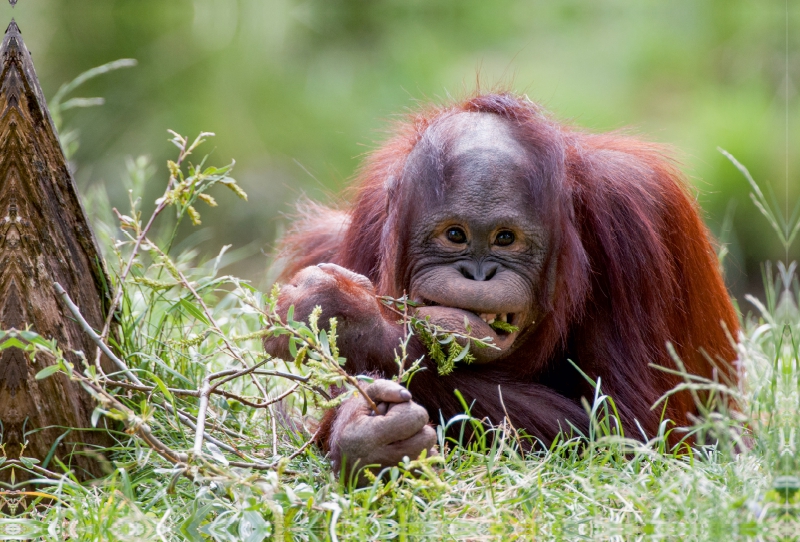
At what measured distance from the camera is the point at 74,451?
276 centimetres

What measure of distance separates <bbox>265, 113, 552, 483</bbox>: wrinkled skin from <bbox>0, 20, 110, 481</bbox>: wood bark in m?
0.65

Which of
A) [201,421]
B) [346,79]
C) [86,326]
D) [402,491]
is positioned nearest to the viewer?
[402,491]

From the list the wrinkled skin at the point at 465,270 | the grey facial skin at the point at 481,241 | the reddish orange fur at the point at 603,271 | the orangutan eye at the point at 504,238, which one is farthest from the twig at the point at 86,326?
the orangutan eye at the point at 504,238

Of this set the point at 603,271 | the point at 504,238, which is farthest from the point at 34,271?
the point at 603,271

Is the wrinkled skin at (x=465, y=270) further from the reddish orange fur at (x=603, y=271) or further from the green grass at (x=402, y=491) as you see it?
the green grass at (x=402, y=491)

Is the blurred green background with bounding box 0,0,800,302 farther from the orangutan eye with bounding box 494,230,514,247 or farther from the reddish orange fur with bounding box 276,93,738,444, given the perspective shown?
the orangutan eye with bounding box 494,230,514,247

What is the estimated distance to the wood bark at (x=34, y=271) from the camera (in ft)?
8.98

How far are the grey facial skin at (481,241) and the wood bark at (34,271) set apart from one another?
1.10m

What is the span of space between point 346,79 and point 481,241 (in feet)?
27.3

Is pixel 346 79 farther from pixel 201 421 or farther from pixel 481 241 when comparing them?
pixel 201 421

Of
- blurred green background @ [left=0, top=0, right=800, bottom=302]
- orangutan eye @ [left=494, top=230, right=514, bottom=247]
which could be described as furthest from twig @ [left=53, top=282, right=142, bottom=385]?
blurred green background @ [left=0, top=0, right=800, bottom=302]

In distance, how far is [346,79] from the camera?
35.8 feet

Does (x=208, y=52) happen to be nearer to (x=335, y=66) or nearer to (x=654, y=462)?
(x=335, y=66)

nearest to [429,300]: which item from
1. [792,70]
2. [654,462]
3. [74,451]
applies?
[654,462]
